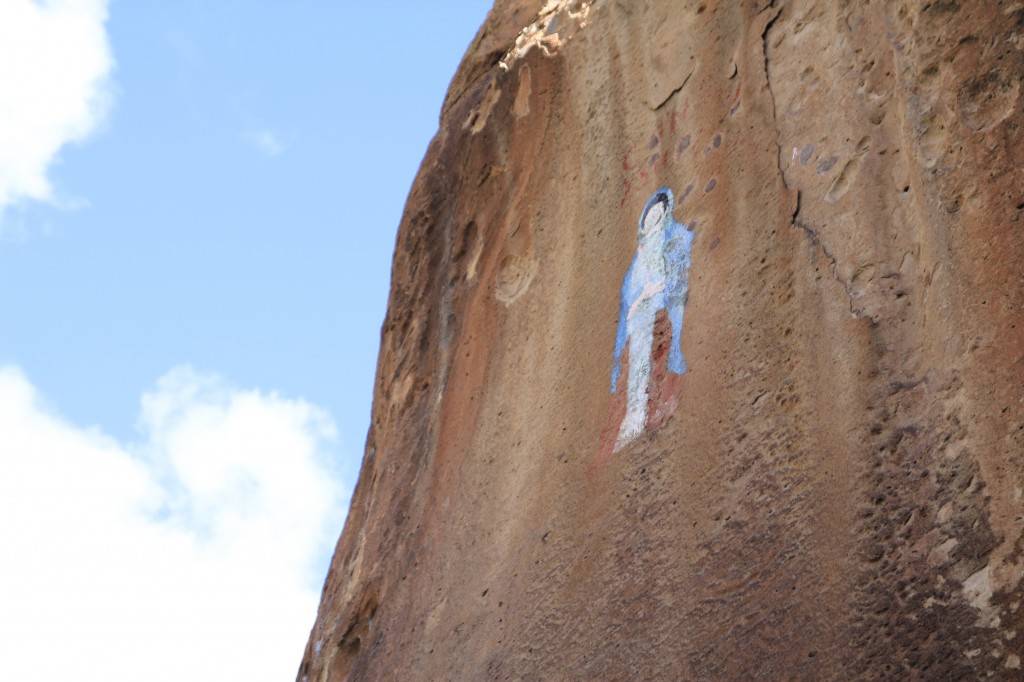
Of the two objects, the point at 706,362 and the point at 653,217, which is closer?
the point at 706,362

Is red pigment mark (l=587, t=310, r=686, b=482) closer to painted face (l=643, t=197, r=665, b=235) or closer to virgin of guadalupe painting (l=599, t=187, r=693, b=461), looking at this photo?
virgin of guadalupe painting (l=599, t=187, r=693, b=461)

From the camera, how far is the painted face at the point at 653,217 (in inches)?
208

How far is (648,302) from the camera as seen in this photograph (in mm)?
5094

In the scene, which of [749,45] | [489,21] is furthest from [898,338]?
[489,21]

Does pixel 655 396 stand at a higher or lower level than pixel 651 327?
lower

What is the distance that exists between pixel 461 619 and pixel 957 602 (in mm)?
2116

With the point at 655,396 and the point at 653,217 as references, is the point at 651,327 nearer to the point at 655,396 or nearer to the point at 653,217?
the point at 655,396

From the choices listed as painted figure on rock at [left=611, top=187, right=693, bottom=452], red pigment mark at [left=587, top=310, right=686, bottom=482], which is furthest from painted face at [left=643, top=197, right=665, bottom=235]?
red pigment mark at [left=587, top=310, right=686, bottom=482]

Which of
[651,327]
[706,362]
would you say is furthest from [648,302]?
[706,362]

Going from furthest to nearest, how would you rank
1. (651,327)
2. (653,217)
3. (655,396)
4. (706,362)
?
(653,217) < (651,327) < (655,396) < (706,362)

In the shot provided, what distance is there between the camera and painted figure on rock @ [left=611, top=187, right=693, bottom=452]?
487cm

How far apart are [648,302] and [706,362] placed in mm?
517

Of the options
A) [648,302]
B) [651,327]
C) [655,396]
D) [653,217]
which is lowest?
[655,396]

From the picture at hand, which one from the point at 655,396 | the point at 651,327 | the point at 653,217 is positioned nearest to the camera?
the point at 655,396
